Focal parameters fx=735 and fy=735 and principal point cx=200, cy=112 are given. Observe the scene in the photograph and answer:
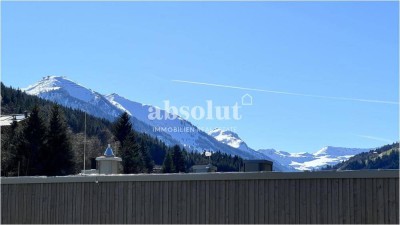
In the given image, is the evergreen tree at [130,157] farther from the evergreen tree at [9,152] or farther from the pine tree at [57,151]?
the evergreen tree at [9,152]

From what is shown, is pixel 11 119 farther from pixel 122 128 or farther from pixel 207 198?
pixel 207 198

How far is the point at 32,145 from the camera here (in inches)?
2095

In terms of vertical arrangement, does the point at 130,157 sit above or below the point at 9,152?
below

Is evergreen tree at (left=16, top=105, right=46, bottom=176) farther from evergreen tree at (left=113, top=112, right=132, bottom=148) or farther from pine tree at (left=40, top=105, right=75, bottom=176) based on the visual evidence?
evergreen tree at (left=113, top=112, right=132, bottom=148)

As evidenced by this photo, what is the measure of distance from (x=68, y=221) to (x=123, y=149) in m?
52.1

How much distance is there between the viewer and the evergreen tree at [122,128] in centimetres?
7838

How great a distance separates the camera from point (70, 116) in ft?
486

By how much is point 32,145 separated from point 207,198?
39.2 meters

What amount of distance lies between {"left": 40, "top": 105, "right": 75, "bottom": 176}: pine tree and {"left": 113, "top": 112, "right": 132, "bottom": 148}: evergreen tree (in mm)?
22270

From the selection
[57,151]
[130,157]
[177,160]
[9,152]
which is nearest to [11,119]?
[130,157]

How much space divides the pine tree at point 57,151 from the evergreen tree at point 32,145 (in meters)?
0.52

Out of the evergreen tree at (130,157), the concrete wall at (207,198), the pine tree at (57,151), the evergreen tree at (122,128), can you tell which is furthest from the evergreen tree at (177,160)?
the concrete wall at (207,198)

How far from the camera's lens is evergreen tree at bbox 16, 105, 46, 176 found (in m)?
52.2

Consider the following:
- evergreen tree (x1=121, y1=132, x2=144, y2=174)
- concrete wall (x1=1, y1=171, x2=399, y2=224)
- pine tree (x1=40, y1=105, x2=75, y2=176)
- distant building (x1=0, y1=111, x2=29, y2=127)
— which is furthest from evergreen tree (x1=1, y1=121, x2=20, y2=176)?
concrete wall (x1=1, y1=171, x2=399, y2=224)
